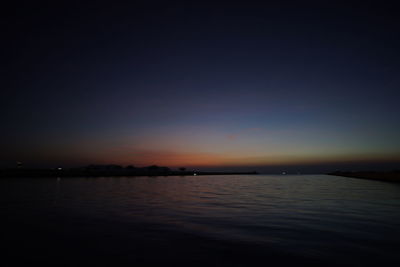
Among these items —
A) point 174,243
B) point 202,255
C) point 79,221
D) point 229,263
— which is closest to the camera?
point 229,263

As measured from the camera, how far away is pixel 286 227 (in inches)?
535

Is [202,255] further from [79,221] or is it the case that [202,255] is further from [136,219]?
[79,221]

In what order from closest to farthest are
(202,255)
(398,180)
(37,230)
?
1. (202,255)
2. (37,230)
3. (398,180)

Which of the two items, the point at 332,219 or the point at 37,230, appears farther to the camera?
the point at 332,219

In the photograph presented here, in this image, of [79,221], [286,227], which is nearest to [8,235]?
[79,221]

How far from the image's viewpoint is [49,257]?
28.7 feet

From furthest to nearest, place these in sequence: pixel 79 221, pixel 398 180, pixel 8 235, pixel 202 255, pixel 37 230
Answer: pixel 398 180, pixel 79 221, pixel 37 230, pixel 8 235, pixel 202 255

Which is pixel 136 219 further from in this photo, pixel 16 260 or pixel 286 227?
Result: pixel 286 227

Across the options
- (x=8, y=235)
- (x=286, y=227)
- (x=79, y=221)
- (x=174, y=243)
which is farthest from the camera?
(x=79, y=221)

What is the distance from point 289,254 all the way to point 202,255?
11.0 ft

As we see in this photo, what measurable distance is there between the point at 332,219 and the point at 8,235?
18.2 meters

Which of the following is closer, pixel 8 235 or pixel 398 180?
pixel 8 235

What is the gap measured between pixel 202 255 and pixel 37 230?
30.1 feet

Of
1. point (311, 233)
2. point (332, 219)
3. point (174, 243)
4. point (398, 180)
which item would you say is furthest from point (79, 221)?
point (398, 180)
